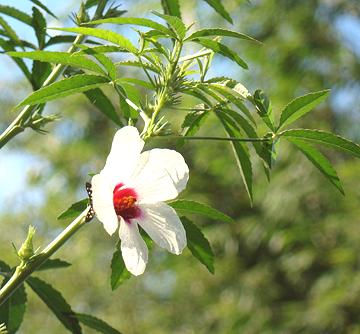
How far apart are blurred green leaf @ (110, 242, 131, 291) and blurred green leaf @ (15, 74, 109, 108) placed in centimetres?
15

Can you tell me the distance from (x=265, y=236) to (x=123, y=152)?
370 cm

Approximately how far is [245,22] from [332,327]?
1.82 m

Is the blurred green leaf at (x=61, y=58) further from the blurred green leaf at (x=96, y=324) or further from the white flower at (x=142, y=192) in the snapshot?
the blurred green leaf at (x=96, y=324)

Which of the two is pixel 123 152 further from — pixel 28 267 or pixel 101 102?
pixel 101 102

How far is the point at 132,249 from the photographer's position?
59 cm

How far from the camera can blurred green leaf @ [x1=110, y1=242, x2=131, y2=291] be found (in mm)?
733

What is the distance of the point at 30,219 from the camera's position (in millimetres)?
5160

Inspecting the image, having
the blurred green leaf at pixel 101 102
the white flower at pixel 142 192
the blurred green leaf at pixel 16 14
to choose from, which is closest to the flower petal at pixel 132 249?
the white flower at pixel 142 192

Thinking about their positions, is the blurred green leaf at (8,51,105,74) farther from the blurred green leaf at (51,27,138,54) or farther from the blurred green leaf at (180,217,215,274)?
the blurred green leaf at (180,217,215,274)

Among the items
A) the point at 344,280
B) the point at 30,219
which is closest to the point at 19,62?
the point at 344,280

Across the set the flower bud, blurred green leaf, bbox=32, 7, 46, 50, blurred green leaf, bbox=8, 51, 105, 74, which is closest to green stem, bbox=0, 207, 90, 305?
the flower bud

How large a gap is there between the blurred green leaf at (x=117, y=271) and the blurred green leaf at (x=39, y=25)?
0.29 meters

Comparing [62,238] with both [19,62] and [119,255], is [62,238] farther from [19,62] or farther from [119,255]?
[19,62]

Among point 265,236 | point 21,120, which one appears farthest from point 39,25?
point 265,236
